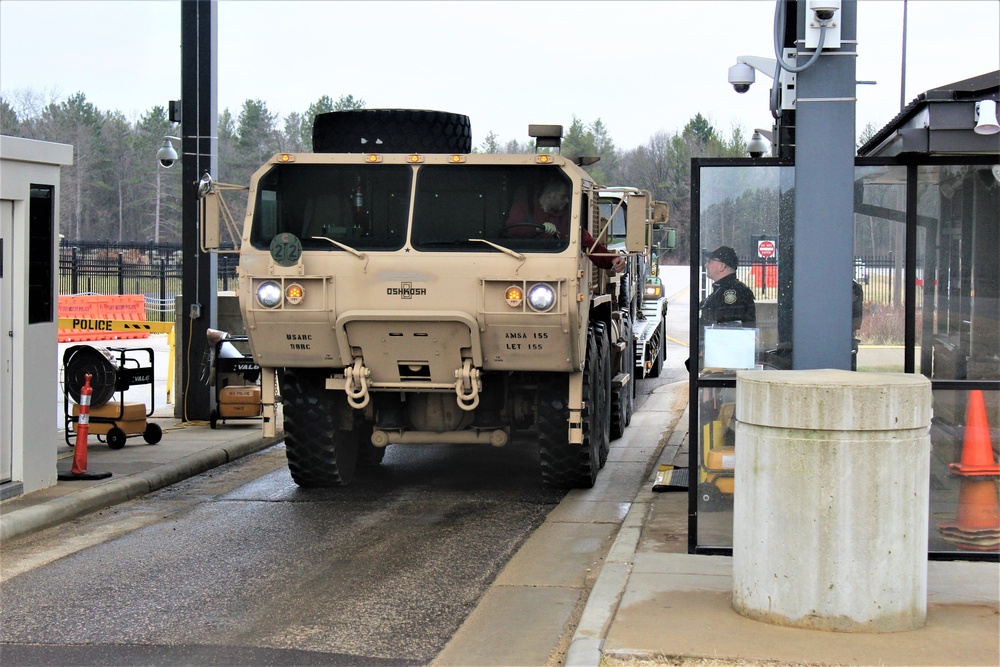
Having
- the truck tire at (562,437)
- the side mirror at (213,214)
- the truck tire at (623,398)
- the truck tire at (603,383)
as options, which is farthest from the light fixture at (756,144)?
the side mirror at (213,214)

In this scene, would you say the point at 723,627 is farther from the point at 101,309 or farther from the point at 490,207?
the point at 101,309

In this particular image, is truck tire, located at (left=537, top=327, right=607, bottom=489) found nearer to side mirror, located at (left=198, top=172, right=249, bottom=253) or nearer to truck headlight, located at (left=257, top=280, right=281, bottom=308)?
truck headlight, located at (left=257, top=280, right=281, bottom=308)

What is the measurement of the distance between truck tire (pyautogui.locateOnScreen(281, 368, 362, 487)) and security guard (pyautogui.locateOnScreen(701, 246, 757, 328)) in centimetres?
406

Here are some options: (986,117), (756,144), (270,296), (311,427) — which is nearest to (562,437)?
(311,427)

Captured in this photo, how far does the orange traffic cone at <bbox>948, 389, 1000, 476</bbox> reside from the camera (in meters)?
7.14

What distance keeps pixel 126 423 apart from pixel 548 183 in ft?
18.4

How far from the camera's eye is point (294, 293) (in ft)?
30.1

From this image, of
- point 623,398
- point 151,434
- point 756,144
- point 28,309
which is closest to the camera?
point 28,309

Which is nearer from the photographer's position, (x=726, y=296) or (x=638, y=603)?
(x=638, y=603)

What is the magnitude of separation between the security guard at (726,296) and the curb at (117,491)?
17.8 feet

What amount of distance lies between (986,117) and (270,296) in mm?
5466

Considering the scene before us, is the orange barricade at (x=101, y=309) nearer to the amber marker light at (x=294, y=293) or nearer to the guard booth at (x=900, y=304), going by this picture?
the amber marker light at (x=294, y=293)

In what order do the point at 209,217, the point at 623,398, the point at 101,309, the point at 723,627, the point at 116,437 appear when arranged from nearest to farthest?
the point at 723,627, the point at 209,217, the point at 116,437, the point at 623,398, the point at 101,309

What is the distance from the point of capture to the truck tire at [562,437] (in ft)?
32.4
